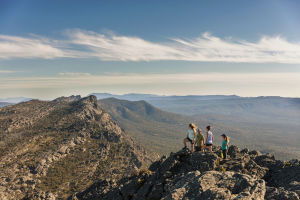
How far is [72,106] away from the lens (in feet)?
595

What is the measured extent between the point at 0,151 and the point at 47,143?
24.3m

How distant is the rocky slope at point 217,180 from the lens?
12.0 meters

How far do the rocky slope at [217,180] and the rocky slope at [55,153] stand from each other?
70497 millimetres

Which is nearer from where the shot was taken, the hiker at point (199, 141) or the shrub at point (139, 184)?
the hiker at point (199, 141)

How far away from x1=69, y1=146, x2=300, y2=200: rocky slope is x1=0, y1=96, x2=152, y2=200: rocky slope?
70.5m

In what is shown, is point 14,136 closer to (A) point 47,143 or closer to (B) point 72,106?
(A) point 47,143

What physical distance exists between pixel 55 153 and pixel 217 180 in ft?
379

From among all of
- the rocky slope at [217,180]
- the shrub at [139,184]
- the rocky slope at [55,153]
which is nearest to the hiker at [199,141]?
the rocky slope at [217,180]

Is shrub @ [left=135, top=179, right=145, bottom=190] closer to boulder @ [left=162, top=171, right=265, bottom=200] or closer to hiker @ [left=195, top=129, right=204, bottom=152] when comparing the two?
hiker @ [left=195, top=129, right=204, bottom=152]

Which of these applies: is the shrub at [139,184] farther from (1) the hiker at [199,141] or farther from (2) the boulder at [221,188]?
(2) the boulder at [221,188]

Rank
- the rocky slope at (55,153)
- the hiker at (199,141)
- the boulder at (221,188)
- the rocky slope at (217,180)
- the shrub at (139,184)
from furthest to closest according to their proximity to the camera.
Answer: the rocky slope at (55,153), the shrub at (139,184), the hiker at (199,141), the rocky slope at (217,180), the boulder at (221,188)

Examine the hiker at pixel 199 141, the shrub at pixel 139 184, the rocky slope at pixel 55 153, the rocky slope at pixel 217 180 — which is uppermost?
the hiker at pixel 199 141

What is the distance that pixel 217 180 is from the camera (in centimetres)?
1364

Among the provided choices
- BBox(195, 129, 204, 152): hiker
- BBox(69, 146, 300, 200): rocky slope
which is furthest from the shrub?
BBox(195, 129, 204, 152): hiker
